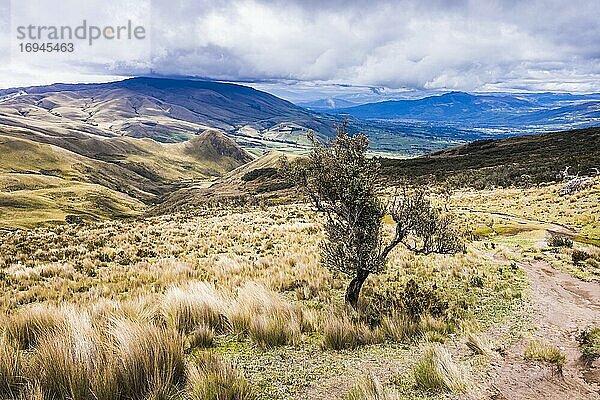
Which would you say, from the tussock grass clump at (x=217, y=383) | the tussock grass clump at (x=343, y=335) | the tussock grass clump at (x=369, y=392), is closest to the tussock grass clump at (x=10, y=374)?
the tussock grass clump at (x=217, y=383)

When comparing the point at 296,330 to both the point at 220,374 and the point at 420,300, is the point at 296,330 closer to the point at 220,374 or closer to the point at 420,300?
the point at 220,374

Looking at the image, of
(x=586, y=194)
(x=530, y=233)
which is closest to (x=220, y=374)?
(x=530, y=233)

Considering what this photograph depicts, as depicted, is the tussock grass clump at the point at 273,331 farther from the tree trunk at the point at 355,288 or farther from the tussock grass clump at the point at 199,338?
the tree trunk at the point at 355,288

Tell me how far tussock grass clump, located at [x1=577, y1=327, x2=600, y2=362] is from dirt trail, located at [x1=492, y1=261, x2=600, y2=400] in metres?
0.13

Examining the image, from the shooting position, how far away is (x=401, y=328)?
27.2ft

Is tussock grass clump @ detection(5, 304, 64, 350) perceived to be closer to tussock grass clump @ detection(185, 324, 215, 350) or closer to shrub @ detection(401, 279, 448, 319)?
tussock grass clump @ detection(185, 324, 215, 350)

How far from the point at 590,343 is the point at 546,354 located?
1615 millimetres

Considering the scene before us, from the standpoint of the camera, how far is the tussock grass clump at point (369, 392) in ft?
17.0

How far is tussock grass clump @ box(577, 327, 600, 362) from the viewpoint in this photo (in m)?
7.36

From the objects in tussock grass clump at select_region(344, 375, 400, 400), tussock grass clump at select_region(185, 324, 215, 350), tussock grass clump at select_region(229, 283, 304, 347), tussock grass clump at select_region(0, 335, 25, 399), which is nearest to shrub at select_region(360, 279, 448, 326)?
tussock grass clump at select_region(229, 283, 304, 347)

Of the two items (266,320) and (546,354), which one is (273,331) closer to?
(266,320)

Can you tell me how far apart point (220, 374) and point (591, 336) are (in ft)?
26.5

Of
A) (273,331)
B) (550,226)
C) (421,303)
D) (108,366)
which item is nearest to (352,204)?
(421,303)

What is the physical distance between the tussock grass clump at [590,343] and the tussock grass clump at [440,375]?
3.01 meters
